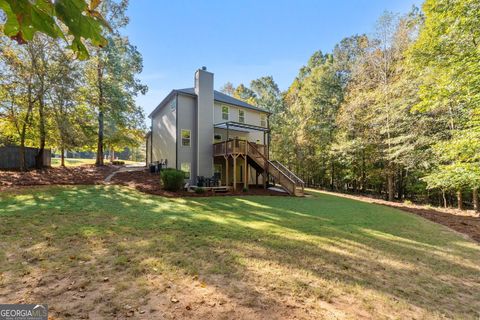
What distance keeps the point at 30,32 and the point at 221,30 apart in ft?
54.1

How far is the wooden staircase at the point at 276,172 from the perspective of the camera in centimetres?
1502

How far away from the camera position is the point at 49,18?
1.49 m

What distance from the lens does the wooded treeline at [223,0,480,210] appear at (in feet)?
29.8

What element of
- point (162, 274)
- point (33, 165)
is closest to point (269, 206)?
point (162, 274)

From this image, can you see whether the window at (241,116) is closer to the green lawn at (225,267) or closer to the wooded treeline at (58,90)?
the wooded treeline at (58,90)

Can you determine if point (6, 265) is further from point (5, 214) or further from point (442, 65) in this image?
point (442, 65)

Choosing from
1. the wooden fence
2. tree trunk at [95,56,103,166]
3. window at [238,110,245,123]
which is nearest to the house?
window at [238,110,245,123]

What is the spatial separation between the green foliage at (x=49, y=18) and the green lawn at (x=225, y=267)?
9.18ft

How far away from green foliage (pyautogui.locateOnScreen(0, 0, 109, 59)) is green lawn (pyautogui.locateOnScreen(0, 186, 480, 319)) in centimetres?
280

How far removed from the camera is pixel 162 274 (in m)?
3.48

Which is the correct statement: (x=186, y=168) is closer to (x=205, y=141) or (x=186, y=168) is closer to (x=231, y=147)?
(x=205, y=141)

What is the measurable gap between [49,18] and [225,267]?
150 inches

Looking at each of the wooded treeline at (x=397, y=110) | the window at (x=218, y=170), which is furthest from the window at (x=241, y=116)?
the wooded treeline at (x=397, y=110)

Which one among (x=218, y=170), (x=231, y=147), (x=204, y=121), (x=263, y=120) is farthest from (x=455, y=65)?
(x=218, y=170)
